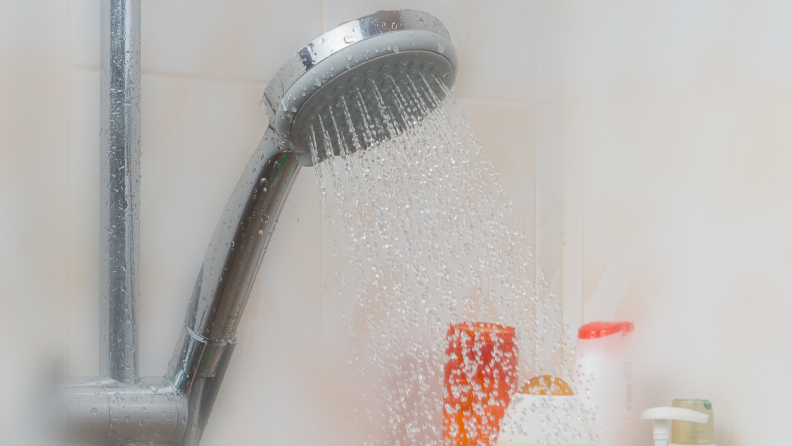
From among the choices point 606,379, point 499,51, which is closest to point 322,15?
point 499,51

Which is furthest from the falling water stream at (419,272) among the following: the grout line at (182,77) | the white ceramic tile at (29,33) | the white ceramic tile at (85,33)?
the white ceramic tile at (29,33)

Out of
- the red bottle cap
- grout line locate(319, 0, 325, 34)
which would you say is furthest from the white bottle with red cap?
grout line locate(319, 0, 325, 34)

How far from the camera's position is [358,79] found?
16.6 inches

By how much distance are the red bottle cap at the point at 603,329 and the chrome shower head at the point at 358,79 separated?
33 cm

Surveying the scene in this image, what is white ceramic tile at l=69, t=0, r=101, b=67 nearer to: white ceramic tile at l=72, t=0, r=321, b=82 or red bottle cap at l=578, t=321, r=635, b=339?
white ceramic tile at l=72, t=0, r=321, b=82

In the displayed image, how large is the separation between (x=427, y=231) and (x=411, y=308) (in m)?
0.09

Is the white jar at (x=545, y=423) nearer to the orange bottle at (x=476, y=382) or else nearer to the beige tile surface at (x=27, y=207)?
the orange bottle at (x=476, y=382)

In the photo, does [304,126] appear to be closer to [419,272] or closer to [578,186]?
[419,272]

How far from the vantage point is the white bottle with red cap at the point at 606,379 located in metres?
0.62

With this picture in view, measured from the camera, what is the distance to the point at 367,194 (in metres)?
0.64

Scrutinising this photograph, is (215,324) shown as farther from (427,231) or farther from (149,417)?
(427,231)

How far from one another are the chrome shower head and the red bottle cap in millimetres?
330

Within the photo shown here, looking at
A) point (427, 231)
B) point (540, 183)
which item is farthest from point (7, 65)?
point (540, 183)

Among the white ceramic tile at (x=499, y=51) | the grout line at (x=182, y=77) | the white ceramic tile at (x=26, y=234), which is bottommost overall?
the white ceramic tile at (x=26, y=234)
